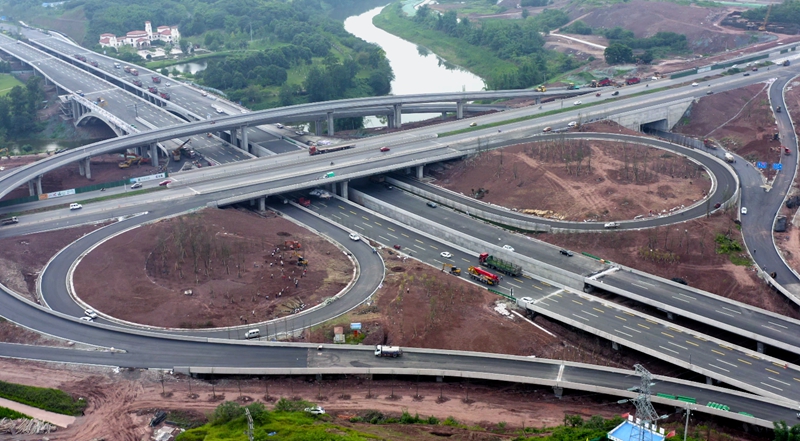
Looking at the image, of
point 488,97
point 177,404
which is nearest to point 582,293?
point 177,404

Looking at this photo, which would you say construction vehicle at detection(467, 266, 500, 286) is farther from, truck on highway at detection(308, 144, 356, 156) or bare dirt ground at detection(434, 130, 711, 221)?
truck on highway at detection(308, 144, 356, 156)

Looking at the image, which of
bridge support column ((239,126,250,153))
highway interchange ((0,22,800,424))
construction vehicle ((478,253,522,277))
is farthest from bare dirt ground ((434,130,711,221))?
bridge support column ((239,126,250,153))

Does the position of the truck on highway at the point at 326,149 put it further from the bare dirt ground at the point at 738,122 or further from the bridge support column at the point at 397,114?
the bare dirt ground at the point at 738,122

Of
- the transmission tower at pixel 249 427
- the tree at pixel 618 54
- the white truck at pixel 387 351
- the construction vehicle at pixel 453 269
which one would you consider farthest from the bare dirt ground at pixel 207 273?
the tree at pixel 618 54

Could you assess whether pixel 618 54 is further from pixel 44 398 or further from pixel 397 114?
pixel 44 398

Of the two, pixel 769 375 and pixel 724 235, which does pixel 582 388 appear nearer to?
pixel 769 375
